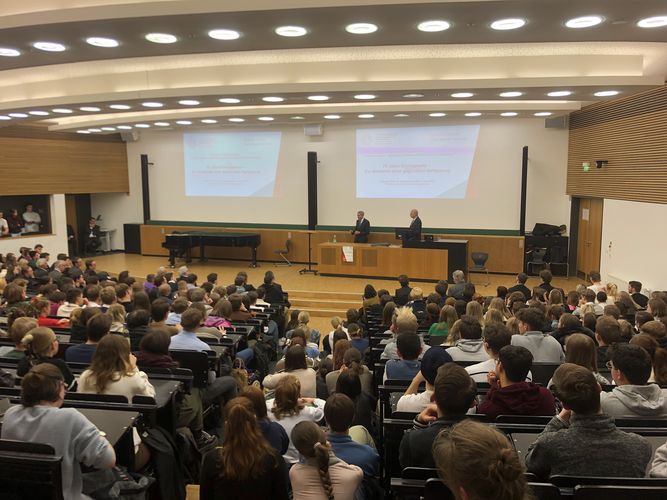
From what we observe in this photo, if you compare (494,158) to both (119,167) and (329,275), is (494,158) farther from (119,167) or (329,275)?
(119,167)

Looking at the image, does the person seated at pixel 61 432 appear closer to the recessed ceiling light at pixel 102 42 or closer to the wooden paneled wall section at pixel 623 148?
the recessed ceiling light at pixel 102 42

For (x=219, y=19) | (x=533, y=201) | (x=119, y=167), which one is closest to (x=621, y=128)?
(x=533, y=201)

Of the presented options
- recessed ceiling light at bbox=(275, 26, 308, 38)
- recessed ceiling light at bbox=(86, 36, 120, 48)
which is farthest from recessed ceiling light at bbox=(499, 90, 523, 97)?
recessed ceiling light at bbox=(86, 36, 120, 48)

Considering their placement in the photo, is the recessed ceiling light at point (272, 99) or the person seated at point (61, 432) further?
A: the recessed ceiling light at point (272, 99)

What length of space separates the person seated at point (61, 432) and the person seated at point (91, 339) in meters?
1.73

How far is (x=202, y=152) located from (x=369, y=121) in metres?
5.48

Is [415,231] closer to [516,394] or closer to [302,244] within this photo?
[302,244]

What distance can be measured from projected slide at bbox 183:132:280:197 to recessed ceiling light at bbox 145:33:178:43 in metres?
9.87

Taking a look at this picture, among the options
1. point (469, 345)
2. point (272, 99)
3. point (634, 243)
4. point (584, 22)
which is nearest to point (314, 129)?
point (272, 99)

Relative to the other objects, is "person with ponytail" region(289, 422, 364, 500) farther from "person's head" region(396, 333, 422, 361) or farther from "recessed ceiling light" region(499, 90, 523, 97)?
"recessed ceiling light" region(499, 90, 523, 97)

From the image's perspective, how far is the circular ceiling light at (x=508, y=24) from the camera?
16.7ft

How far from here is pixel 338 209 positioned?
15352 millimetres

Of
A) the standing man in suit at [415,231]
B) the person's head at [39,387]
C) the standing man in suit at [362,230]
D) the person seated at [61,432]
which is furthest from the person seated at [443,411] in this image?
the standing man in suit at [362,230]

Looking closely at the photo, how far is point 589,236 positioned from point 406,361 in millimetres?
10124
